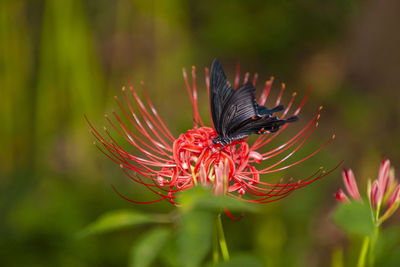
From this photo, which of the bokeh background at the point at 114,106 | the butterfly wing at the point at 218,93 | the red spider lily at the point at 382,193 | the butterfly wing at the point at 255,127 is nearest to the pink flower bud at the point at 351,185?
the red spider lily at the point at 382,193

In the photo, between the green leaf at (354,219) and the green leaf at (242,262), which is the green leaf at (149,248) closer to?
the green leaf at (242,262)

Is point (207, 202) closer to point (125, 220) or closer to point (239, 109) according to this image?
point (125, 220)

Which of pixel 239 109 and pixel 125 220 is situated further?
pixel 239 109

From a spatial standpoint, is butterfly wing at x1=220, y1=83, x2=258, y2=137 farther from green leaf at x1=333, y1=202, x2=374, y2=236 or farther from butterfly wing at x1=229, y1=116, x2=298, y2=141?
green leaf at x1=333, y1=202, x2=374, y2=236

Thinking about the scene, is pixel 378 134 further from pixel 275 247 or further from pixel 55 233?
pixel 55 233

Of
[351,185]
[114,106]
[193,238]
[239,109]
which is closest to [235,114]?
[239,109]

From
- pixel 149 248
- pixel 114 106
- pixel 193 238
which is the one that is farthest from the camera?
pixel 114 106

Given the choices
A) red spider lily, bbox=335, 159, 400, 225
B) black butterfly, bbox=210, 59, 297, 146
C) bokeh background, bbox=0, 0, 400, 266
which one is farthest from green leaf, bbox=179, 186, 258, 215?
bokeh background, bbox=0, 0, 400, 266

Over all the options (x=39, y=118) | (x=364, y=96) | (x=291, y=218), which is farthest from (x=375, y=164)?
(x=39, y=118)
